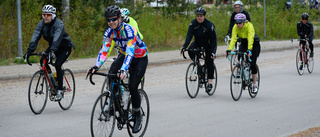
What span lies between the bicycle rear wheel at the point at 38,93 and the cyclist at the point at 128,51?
2528 mm

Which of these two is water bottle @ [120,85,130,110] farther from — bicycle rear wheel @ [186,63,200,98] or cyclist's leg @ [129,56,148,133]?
bicycle rear wheel @ [186,63,200,98]

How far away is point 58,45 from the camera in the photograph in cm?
905

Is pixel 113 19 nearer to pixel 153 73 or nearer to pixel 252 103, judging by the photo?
pixel 252 103

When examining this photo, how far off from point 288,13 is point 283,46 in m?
8.45

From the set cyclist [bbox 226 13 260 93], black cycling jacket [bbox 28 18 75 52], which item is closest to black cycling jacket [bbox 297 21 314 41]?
cyclist [bbox 226 13 260 93]

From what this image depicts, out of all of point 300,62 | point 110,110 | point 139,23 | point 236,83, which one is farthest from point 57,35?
point 139,23

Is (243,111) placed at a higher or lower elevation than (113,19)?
lower

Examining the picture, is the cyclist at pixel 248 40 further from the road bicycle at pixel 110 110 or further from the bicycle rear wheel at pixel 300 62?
the road bicycle at pixel 110 110

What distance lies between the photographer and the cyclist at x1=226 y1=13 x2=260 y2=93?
35.1ft

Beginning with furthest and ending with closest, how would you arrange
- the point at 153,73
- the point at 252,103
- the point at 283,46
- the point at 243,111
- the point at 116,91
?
the point at 283,46, the point at 153,73, the point at 252,103, the point at 243,111, the point at 116,91

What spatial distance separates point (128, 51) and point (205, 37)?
15.1ft

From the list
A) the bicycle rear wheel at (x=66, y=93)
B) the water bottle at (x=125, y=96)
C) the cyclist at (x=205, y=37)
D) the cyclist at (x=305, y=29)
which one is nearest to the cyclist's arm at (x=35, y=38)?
the bicycle rear wheel at (x=66, y=93)

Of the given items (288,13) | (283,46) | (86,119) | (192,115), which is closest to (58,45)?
(86,119)

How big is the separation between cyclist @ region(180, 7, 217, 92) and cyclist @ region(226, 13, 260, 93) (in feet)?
1.38
